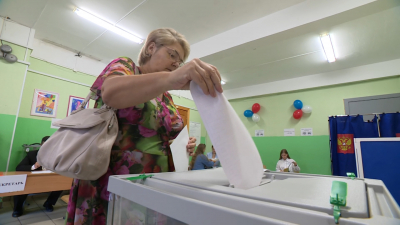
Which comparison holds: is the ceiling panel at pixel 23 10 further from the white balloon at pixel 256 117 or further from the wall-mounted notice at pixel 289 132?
the wall-mounted notice at pixel 289 132

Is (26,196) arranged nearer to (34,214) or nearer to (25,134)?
(34,214)

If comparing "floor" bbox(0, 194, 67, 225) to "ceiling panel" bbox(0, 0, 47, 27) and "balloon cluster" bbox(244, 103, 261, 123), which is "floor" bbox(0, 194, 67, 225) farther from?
"balloon cluster" bbox(244, 103, 261, 123)

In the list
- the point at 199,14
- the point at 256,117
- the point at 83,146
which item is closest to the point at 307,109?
the point at 256,117

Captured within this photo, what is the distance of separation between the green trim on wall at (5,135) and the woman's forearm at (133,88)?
10.9 feet

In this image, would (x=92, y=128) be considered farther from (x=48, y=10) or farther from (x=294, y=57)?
(x=294, y=57)

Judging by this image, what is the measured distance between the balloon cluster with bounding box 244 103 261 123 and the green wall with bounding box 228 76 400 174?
0.42 feet

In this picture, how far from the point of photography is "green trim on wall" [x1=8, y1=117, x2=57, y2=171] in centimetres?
299

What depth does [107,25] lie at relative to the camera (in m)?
2.92

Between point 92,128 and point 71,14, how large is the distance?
3011 millimetres

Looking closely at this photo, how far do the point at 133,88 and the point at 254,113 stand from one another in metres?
5.38

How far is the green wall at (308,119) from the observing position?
4.15m

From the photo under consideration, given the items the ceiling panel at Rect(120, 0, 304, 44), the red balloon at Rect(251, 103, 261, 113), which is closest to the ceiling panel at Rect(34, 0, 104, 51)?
the ceiling panel at Rect(120, 0, 304, 44)

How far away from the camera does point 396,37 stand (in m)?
3.01

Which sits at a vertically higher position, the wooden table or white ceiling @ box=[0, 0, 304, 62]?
white ceiling @ box=[0, 0, 304, 62]
